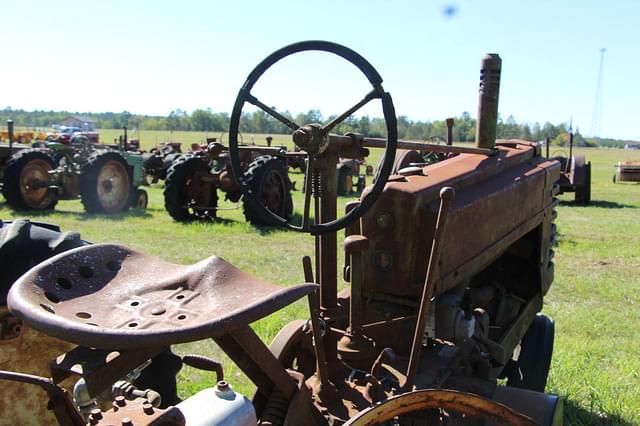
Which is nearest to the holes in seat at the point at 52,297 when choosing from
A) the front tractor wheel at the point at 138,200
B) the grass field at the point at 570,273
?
the grass field at the point at 570,273

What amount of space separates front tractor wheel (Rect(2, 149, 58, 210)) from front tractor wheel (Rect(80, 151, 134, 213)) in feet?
2.69

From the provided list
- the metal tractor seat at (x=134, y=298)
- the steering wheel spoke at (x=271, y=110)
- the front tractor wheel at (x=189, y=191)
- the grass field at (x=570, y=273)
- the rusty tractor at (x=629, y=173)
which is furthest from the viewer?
the rusty tractor at (x=629, y=173)

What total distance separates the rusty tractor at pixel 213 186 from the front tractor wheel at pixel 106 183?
1358 mm

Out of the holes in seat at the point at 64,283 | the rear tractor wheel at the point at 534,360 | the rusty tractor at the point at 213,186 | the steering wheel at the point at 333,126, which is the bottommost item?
the rear tractor wheel at the point at 534,360

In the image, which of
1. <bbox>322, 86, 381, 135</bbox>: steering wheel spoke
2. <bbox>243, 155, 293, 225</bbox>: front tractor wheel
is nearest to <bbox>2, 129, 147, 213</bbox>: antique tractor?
<bbox>243, 155, 293, 225</bbox>: front tractor wheel

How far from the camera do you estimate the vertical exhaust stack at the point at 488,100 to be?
307cm

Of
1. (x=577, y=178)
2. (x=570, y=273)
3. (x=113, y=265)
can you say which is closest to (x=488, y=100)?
(x=113, y=265)

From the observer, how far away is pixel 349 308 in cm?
236

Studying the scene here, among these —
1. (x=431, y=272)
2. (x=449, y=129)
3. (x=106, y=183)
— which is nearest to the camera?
(x=431, y=272)

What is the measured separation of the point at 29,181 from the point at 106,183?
4.15 feet

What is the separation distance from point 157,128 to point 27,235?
73.2m

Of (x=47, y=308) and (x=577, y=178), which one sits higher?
(x=47, y=308)

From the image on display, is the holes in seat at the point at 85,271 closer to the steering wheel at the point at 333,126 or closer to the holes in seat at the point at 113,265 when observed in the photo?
the holes in seat at the point at 113,265

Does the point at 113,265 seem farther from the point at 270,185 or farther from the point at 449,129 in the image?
the point at 270,185
